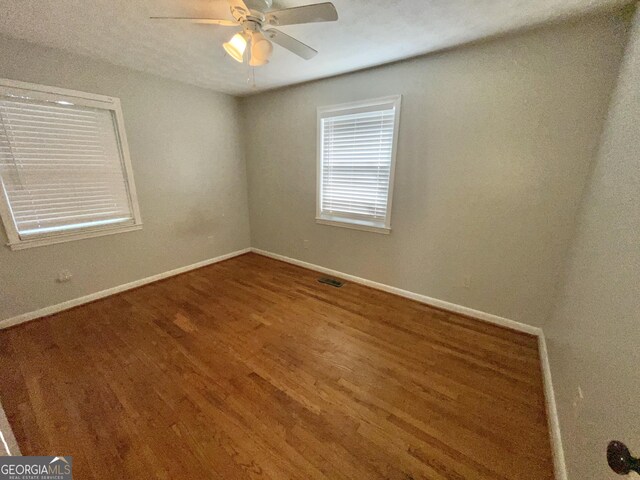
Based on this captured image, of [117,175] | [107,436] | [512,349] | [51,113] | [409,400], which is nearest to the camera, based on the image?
[107,436]

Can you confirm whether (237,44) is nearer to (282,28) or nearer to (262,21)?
(262,21)

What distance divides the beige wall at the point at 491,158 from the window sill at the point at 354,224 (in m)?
0.09

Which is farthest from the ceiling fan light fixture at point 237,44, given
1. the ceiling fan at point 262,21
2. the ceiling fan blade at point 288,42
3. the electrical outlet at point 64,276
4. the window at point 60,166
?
the electrical outlet at point 64,276

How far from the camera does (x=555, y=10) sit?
5.32 feet

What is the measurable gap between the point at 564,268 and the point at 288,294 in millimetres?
2610

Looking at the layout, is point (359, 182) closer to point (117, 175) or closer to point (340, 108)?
point (340, 108)

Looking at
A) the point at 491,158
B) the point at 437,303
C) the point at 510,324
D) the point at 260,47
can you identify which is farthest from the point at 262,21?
the point at 510,324

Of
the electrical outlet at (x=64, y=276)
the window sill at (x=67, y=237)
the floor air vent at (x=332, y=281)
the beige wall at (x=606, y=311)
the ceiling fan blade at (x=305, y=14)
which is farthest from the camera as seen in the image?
the floor air vent at (x=332, y=281)

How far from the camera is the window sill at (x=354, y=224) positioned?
116 inches

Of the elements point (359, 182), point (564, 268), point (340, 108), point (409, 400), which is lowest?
point (409, 400)

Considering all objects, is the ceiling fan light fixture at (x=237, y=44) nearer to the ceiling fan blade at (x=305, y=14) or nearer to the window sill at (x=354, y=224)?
the ceiling fan blade at (x=305, y=14)

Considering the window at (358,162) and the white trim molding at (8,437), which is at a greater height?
the window at (358,162)

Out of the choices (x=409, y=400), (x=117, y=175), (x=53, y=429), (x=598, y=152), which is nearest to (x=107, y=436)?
(x=53, y=429)

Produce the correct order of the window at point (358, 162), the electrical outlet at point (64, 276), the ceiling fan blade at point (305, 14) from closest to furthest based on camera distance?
the ceiling fan blade at point (305, 14) < the electrical outlet at point (64, 276) < the window at point (358, 162)
